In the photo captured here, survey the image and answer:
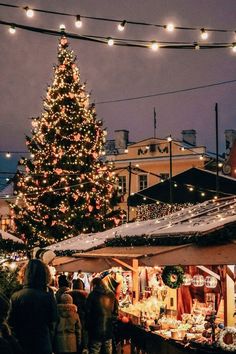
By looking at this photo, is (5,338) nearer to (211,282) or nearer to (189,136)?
(211,282)

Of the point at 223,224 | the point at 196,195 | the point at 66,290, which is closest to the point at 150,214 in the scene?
the point at 196,195

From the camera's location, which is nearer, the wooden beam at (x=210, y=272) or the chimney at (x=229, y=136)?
the wooden beam at (x=210, y=272)

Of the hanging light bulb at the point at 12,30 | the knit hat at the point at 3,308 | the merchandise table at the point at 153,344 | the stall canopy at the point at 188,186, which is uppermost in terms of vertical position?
the stall canopy at the point at 188,186

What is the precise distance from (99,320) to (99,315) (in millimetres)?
83

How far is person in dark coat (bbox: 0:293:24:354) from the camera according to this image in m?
3.76

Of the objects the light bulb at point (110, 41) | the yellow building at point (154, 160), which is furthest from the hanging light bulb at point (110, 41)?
the yellow building at point (154, 160)

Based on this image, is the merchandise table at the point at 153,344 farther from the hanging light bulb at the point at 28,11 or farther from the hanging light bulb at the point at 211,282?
the hanging light bulb at the point at 28,11

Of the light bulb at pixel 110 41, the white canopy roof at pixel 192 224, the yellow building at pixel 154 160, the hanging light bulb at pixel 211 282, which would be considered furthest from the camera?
the yellow building at pixel 154 160

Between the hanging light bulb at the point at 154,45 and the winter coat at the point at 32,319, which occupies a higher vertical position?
the hanging light bulb at the point at 154,45

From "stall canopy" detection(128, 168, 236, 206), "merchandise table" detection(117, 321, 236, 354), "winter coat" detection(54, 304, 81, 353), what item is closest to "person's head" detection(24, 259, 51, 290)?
"merchandise table" detection(117, 321, 236, 354)

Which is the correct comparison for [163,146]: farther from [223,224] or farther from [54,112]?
[223,224]

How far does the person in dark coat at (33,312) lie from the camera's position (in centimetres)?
668

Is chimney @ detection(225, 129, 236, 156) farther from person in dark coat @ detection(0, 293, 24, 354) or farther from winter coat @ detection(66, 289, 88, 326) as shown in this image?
person in dark coat @ detection(0, 293, 24, 354)

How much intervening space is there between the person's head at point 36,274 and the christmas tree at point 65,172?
23114 millimetres
